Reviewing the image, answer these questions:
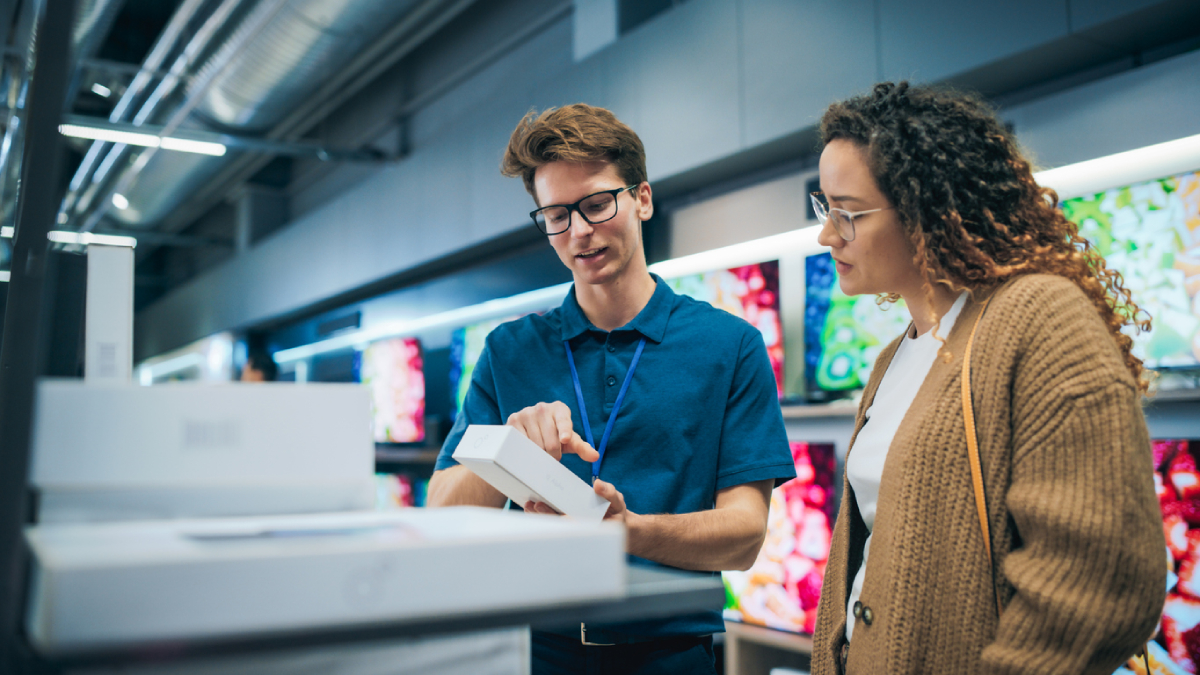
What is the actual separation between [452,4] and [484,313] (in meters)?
1.96

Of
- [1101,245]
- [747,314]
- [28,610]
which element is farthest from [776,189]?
[28,610]

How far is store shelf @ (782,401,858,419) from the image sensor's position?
2646 mm

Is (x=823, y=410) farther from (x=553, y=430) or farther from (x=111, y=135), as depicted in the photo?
(x=111, y=135)

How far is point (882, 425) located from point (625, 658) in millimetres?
500

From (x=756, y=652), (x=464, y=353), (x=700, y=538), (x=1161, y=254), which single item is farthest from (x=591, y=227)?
(x=464, y=353)

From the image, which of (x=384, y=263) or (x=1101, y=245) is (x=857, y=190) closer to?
(x=1101, y=245)

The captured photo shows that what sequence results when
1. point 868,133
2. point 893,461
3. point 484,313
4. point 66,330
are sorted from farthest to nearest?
1. point 484,313
2. point 868,133
3. point 893,461
4. point 66,330

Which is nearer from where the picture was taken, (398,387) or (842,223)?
(842,223)

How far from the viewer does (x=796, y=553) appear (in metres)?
2.78

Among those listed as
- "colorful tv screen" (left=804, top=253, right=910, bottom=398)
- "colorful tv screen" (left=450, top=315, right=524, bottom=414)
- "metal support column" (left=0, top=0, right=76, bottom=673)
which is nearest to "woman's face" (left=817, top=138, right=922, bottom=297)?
"metal support column" (left=0, top=0, right=76, bottom=673)

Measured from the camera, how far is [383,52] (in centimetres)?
609

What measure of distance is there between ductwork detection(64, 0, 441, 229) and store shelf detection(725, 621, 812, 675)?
316 centimetres

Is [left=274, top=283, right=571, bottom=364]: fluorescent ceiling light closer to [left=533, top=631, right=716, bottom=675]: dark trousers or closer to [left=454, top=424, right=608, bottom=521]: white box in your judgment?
[left=533, top=631, right=716, bottom=675]: dark trousers

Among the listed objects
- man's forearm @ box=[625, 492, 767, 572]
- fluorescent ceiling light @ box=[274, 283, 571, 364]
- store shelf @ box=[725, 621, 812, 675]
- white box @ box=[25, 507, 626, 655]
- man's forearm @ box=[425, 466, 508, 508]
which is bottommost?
store shelf @ box=[725, 621, 812, 675]
